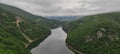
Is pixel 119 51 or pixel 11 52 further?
pixel 119 51

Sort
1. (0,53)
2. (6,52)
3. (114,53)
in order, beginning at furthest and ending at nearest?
(114,53)
(6,52)
(0,53)

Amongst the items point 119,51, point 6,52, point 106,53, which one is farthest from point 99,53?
point 6,52

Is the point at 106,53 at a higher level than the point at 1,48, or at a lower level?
lower

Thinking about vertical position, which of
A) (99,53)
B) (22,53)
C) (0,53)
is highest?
(0,53)

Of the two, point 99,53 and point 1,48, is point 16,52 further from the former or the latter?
point 99,53

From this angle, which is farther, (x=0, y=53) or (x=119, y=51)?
(x=119, y=51)

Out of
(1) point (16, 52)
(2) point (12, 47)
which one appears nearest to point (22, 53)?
(1) point (16, 52)

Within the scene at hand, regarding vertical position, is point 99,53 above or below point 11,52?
below

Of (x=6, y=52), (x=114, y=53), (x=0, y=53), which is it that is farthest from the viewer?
(x=114, y=53)

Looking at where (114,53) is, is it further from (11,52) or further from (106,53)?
(11,52)
